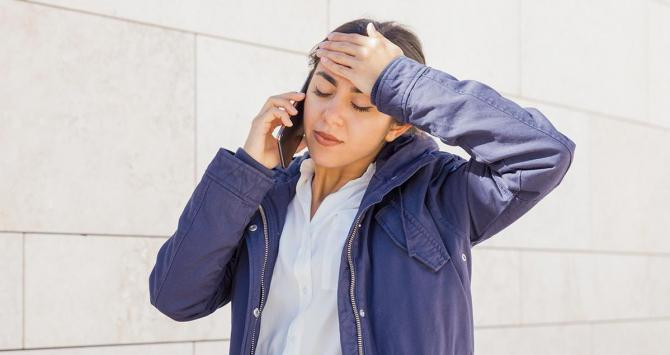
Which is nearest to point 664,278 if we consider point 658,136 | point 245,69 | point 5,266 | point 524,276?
point 658,136

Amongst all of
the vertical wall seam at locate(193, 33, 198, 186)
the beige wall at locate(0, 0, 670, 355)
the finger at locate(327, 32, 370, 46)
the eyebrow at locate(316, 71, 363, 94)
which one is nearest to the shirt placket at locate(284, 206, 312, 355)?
the eyebrow at locate(316, 71, 363, 94)

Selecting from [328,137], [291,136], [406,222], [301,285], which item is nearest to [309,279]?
[301,285]

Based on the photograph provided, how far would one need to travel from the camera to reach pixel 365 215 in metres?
2.68

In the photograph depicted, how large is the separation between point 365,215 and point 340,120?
0.88 ft

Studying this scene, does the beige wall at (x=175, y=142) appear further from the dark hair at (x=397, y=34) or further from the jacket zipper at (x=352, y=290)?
the jacket zipper at (x=352, y=290)

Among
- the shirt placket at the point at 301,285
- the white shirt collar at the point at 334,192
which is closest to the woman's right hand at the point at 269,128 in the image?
the white shirt collar at the point at 334,192

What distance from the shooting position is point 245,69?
467 cm

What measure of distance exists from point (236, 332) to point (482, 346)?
3390 millimetres

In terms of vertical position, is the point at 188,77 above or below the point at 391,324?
above

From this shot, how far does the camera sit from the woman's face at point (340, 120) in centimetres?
274

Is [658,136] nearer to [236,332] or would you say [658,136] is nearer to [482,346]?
[482,346]

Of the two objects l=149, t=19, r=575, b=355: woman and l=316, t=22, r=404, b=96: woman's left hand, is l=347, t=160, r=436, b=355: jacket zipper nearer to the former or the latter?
l=149, t=19, r=575, b=355: woman

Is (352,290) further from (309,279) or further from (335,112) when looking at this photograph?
(335,112)

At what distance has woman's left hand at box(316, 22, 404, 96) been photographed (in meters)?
2.66
